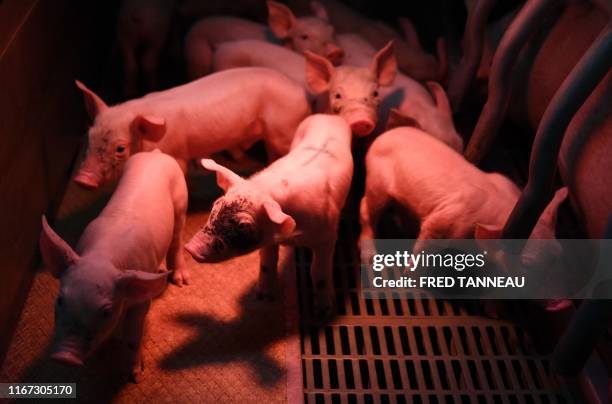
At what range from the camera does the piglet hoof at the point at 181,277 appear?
201 centimetres

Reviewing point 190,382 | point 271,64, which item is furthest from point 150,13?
point 190,382

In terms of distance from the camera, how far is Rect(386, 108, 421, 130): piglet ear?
7.10 feet

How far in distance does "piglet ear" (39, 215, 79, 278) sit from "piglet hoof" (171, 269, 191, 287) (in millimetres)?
583

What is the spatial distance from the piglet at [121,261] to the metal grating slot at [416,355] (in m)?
0.52

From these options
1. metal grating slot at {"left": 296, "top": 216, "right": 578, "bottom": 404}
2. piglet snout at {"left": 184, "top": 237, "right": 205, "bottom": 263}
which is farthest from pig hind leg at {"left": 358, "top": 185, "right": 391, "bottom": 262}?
piglet snout at {"left": 184, "top": 237, "right": 205, "bottom": 263}

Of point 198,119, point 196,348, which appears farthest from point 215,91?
point 196,348

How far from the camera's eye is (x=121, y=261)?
4.97 ft

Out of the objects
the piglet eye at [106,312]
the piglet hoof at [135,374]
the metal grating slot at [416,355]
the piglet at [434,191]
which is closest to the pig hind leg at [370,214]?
the piglet at [434,191]

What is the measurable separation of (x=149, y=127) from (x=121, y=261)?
0.59 meters

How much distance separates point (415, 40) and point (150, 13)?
3.96 feet

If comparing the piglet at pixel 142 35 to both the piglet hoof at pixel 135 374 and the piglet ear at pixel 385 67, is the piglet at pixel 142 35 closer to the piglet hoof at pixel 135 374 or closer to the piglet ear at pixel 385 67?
the piglet ear at pixel 385 67

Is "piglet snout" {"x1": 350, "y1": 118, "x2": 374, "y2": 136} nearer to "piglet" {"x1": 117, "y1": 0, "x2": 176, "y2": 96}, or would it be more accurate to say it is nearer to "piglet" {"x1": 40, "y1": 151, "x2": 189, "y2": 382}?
"piglet" {"x1": 40, "y1": 151, "x2": 189, "y2": 382}

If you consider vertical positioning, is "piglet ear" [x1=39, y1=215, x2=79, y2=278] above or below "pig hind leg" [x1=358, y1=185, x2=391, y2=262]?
above

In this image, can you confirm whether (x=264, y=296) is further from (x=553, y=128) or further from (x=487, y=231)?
(x=553, y=128)
